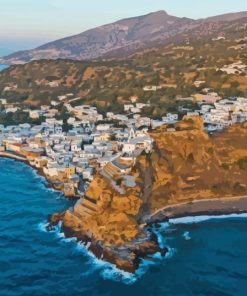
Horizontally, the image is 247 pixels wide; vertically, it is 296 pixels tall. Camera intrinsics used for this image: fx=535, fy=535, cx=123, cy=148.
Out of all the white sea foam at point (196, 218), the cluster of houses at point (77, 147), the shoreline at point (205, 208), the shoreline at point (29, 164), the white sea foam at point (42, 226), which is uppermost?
the cluster of houses at point (77, 147)

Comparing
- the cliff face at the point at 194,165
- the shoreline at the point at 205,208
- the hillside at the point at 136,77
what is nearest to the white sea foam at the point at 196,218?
the shoreline at the point at 205,208

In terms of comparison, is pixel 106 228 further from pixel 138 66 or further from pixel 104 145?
pixel 138 66

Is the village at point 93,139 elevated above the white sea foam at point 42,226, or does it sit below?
above

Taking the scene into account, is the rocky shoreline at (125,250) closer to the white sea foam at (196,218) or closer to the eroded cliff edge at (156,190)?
the eroded cliff edge at (156,190)

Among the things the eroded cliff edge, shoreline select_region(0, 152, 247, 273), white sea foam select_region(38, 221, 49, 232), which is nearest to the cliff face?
the eroded cliff edge

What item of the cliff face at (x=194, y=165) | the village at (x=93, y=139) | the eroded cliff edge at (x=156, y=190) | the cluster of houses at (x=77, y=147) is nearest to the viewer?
the eroded cliff edge at (x=156, y=190)

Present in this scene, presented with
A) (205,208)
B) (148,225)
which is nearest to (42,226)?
(148,225)

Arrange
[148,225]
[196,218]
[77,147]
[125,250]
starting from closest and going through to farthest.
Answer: [125,250], [148,225], [196,218], [77,147]

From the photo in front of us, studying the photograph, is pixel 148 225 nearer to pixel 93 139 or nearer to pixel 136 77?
pixel 93 139
